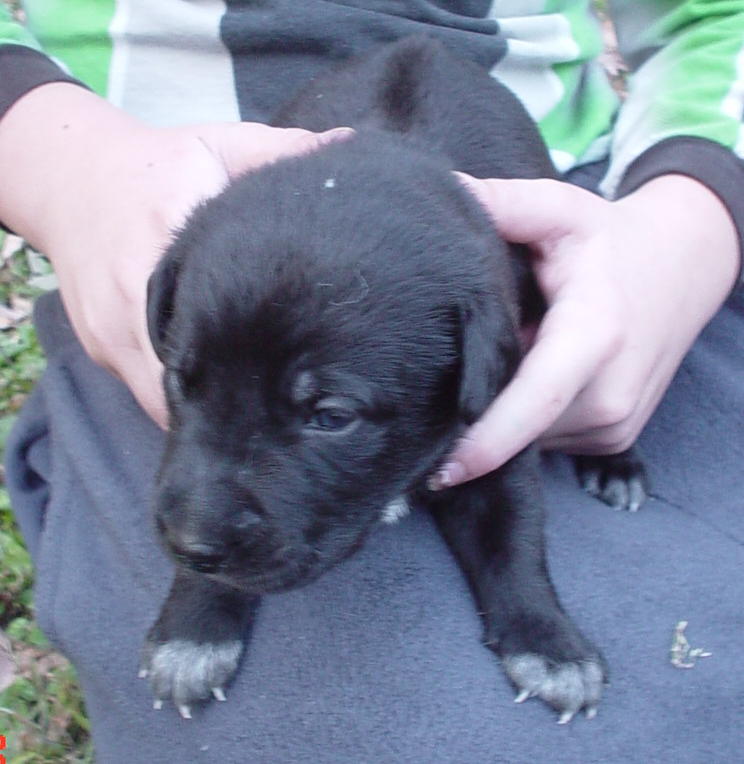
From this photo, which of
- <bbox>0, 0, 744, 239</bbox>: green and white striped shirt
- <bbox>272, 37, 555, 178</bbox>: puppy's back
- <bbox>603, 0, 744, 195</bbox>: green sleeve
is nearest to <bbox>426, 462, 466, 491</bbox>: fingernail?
<bbox>272, 37, 555, 178</bbox>: puppy's back

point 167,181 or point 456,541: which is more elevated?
point 167,181

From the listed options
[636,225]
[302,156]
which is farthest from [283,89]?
[636,225]

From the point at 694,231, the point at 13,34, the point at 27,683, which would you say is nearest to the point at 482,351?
the point at 694,231

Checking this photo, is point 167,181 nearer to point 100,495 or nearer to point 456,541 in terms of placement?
point 100,495

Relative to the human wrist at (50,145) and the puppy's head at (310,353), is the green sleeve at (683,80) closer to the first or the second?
the puppy's head at (310,353)

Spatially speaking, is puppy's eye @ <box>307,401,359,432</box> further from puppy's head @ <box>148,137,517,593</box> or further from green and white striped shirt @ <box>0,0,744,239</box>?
green and white striped shirt @ <box>0,0,744,239</box>

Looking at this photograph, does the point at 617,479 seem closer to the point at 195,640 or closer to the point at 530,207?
the point at 530,207
